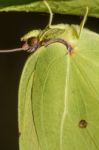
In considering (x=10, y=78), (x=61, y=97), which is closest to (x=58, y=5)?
(x=61, y=97)

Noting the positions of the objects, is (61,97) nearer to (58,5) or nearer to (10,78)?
(58,5)

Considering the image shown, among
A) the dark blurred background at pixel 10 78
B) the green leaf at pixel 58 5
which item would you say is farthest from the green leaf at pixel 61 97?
the dark blurred background at pixel 10 78

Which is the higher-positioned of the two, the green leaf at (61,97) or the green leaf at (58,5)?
the green leaf at (58,5)

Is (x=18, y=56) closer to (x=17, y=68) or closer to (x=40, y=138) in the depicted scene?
(x=17, y=68)

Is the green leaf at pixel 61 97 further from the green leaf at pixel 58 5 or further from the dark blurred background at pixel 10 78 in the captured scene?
the dark blurred background at pixel 10 78

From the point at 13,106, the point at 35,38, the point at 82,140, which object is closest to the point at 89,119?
the point at 82,140

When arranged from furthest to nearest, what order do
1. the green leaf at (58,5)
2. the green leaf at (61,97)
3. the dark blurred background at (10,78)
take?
the dark blurred background at (10,78) < the green leaf at (61,97) < the green leaf at (58,5)
